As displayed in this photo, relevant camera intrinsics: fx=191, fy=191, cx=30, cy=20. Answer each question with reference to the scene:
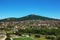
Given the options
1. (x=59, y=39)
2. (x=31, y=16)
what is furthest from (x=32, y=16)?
(x=59, y=39)

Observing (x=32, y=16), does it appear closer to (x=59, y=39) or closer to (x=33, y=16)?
(x=33, y=16)

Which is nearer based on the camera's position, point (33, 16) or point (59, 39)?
point (59, 39)

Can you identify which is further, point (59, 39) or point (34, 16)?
point (34, 16)

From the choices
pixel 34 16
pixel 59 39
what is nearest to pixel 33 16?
pixel 34 16

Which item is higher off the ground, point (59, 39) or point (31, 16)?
point (31, 16)

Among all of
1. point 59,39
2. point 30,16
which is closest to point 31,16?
point 30,16

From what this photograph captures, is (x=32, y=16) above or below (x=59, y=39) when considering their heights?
above

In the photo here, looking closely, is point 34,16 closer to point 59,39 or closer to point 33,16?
point 33,16
